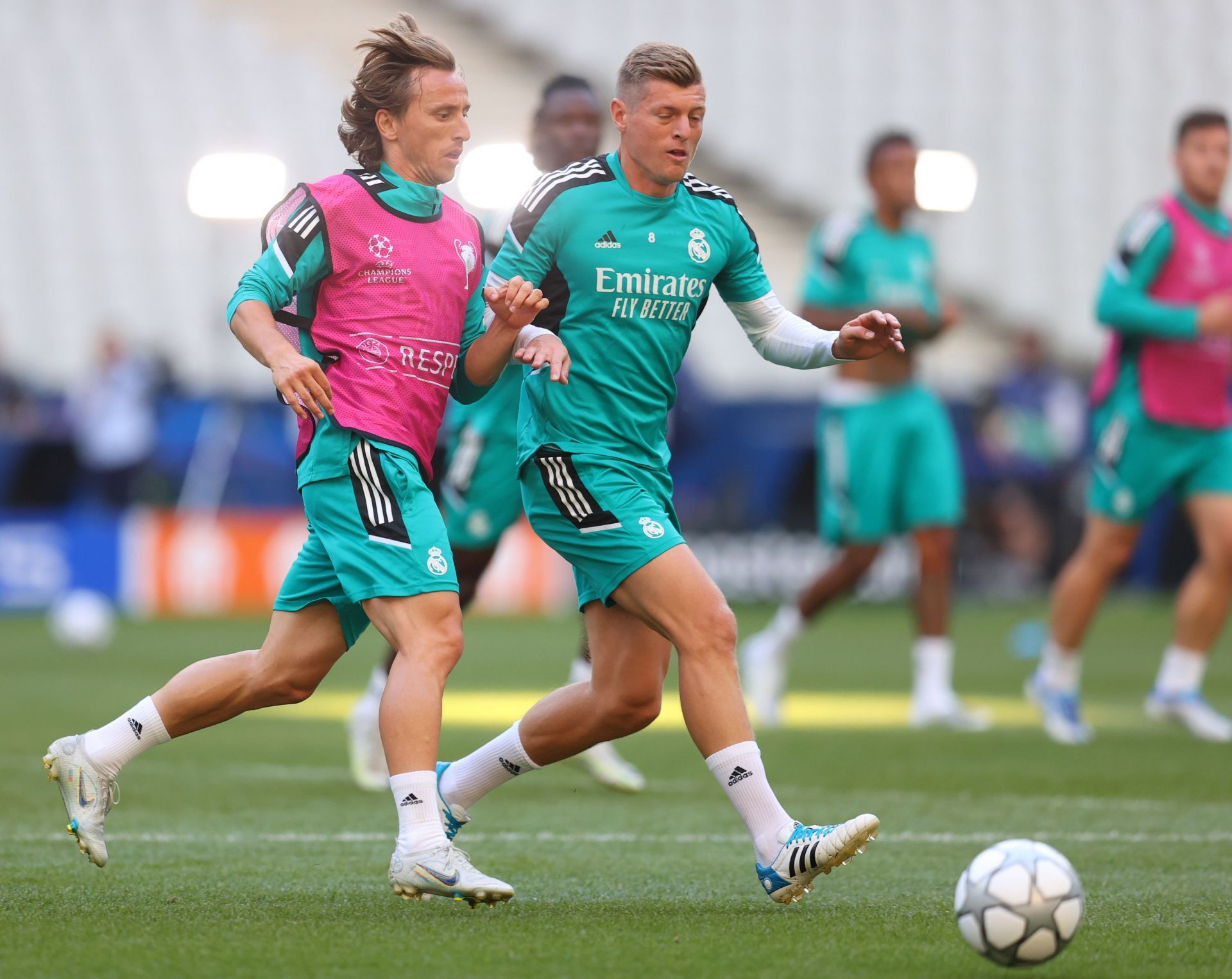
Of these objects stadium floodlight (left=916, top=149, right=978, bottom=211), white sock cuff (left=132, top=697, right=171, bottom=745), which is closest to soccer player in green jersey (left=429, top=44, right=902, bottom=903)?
white sock cuff (left=132, top=697, right=171, bottom=745)

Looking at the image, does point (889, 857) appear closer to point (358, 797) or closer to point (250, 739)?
point (358, 797)

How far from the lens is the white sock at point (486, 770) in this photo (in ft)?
17.8

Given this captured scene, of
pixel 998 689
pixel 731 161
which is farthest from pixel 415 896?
pixel 731 161

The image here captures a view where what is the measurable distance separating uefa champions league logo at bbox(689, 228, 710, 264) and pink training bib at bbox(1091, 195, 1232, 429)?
4.15 meters

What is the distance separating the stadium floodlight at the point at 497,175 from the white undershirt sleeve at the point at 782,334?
1426 centimetres

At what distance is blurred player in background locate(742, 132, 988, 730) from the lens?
30.8 feet

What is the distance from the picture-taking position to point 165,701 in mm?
5117

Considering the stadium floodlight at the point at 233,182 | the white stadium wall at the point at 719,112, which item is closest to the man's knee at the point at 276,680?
the stadium floodlight at the point at 233,182

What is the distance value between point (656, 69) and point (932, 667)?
4936 mm

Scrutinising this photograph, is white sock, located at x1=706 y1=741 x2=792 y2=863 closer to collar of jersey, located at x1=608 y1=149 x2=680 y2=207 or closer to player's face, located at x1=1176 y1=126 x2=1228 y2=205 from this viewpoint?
collar of jersey, located at x1=608 y1=149 x2=680 y2=207

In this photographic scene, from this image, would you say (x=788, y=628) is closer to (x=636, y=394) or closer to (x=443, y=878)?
(x=636, y=394)

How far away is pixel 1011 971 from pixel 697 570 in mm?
1348

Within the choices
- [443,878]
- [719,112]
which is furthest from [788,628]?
[719,112]

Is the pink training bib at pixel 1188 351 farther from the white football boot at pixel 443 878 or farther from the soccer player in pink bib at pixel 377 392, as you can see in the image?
the white football boot at pixel 443 878
